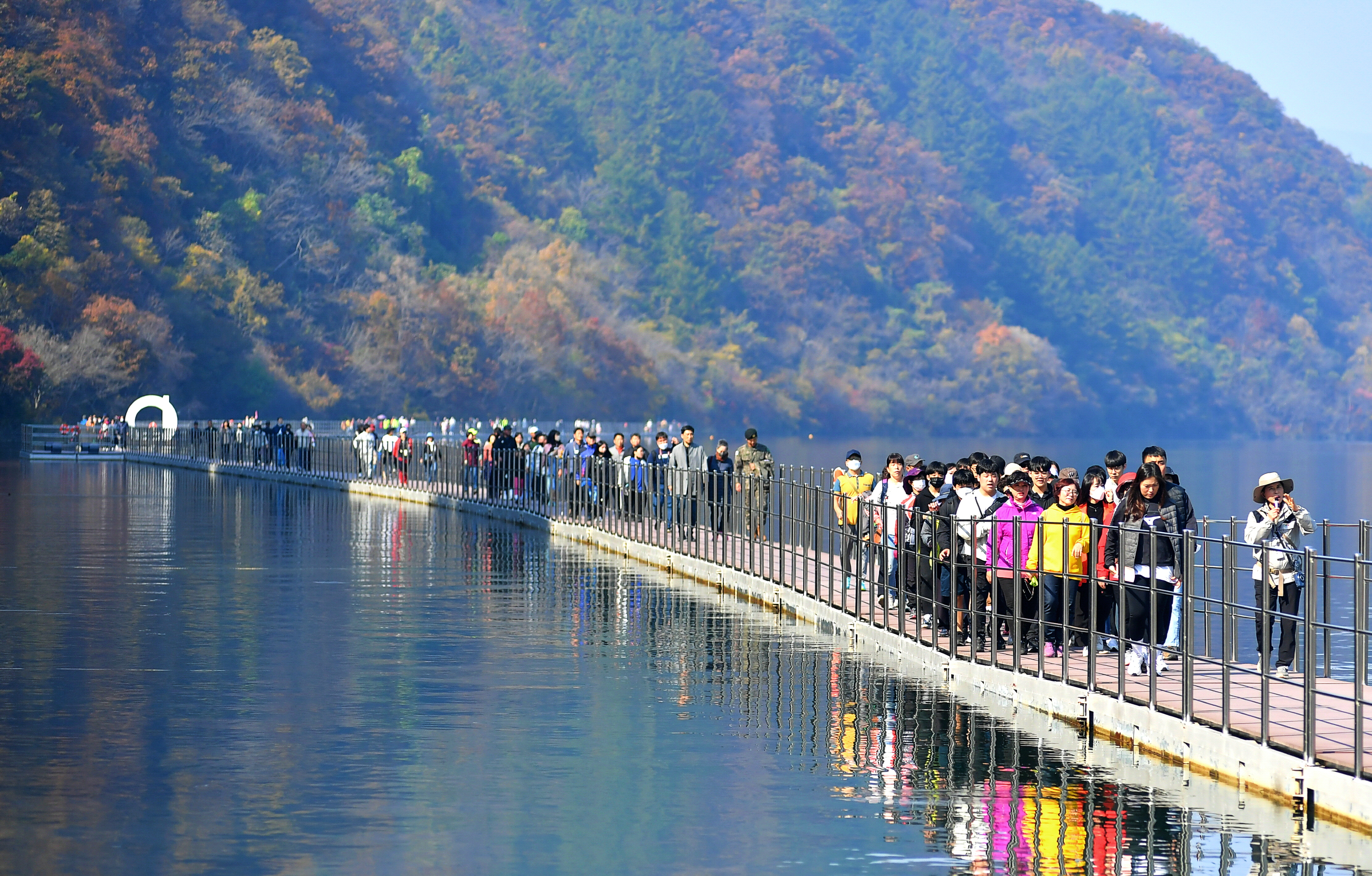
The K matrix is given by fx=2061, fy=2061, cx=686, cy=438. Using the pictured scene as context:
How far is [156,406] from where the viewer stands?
83750 mm

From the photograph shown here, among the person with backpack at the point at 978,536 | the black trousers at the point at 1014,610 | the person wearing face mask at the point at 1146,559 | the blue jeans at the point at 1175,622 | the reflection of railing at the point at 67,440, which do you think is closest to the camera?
the person wearing face mask at the point at 1146,559

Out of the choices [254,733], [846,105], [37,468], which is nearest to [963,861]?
[254,733]

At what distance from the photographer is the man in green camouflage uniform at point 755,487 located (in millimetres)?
23516

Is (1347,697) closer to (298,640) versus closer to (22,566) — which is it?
(298,640)

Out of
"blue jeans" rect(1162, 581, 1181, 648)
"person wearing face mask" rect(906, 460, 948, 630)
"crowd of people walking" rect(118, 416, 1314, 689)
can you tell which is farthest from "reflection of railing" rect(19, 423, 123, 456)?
"blue jeans" rect(1162, 581, 1181, 648)

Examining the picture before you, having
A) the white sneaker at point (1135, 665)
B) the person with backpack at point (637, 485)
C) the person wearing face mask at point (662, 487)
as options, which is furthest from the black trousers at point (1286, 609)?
the person with backpack at point (637, 485)

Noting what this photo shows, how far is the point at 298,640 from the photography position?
56.7 feet

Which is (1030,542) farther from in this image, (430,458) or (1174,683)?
(430,458)

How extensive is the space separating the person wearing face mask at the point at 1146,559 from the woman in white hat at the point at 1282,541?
0.59m

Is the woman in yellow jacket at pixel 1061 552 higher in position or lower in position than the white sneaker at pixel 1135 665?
higher

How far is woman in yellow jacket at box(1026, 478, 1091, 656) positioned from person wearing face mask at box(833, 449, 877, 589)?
3866 millimetres

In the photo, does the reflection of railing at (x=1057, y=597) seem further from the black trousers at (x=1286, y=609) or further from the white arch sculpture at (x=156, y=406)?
the white arch sculpture at (x=156, y=406)

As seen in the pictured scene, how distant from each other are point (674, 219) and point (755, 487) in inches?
4747

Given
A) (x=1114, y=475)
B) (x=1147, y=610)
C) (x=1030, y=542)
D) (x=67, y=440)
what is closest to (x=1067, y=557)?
(x=1147, y=610)
